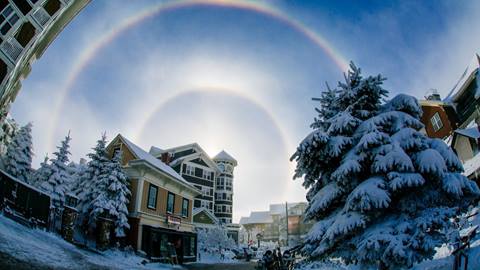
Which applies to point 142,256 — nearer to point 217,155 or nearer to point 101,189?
point 101,189

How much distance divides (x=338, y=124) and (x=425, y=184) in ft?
9.45

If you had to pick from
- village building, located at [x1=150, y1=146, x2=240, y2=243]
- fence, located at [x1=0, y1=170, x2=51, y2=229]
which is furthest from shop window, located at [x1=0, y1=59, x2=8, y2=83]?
village building, located at [x1=150, y1=146, x2=240, y2=243]

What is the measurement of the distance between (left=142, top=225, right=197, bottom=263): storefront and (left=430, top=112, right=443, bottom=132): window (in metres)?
26.1

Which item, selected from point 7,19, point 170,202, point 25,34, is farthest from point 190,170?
point 7,19

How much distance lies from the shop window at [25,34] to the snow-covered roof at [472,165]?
36.6 m

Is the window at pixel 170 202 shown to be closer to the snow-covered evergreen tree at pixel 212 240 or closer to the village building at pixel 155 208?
the village building at pixel 155 208

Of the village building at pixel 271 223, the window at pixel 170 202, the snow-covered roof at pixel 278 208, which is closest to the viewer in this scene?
the window at pixel 170 202

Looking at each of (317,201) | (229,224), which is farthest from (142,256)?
(229,224)

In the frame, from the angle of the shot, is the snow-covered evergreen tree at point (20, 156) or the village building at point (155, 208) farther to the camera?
the snow-covered evergreen tree at point (20, 156)

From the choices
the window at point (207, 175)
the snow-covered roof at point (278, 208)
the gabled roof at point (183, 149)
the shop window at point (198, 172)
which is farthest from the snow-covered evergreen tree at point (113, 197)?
the snow-covered roof at point (278, 208)

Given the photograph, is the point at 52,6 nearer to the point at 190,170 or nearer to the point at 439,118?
the point at 190,170

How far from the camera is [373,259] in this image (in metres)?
7.53

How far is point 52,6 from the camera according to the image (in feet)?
91.7

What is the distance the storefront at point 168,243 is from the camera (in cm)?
2359
